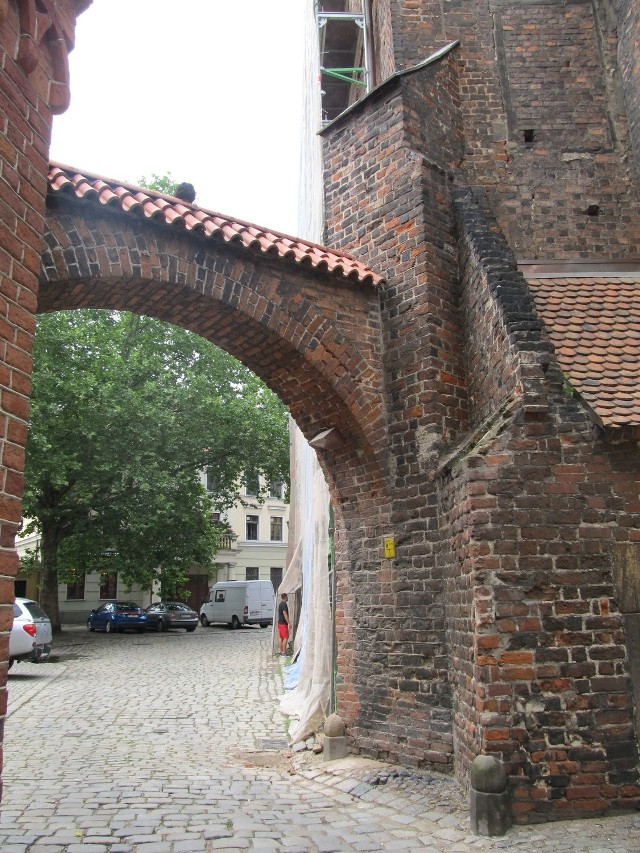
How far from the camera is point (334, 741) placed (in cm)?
684

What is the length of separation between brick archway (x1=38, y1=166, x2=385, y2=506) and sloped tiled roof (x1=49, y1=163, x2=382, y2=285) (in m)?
0.01

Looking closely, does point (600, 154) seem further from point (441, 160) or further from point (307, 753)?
point (307, 753)

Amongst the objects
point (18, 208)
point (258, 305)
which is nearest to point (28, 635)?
point (258, 305)

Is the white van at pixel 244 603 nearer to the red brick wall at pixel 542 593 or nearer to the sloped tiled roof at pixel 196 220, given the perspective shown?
the sloped tiled roof at pixel 196 220

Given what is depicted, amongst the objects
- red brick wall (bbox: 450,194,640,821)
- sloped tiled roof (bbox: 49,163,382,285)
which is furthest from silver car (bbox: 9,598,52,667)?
red brick wall (bbox: 450,194,640,821)

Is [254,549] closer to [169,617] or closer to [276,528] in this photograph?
[276,528]

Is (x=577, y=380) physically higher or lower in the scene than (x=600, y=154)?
lower

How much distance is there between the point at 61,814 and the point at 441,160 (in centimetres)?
706

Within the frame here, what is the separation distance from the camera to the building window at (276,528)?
41500 mm

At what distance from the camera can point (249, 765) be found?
7023 mm

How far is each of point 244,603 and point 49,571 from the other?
9.21 m

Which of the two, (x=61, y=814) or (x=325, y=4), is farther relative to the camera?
(x=325, y=4)

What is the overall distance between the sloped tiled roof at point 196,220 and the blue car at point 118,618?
70.7 ft

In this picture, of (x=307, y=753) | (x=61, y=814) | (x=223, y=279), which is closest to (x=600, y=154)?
(x=223, y=279)
